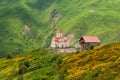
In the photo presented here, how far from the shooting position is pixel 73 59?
96938 millimetres

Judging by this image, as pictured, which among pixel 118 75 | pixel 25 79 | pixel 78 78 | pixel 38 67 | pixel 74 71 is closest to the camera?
pixel 118 75

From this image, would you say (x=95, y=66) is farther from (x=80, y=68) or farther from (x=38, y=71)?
(x=38, y=71)

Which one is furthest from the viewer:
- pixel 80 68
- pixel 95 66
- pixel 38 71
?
pixel 38 71

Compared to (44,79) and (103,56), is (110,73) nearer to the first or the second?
(103,56)

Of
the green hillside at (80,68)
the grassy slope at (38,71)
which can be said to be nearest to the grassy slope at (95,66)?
the green hillside at (80,68)

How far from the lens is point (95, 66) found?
78750mm

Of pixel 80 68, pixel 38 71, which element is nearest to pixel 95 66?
pixel 80 68

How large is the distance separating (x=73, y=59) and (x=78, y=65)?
9246 mm

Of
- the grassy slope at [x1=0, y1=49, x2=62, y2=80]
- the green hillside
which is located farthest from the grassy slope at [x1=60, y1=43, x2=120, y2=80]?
the grassy slope at [x1=0, y1=49, x2=62, y2=80]

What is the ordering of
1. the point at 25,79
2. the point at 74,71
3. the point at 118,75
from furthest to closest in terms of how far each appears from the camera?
1. the point at 25,79
2. the point at 74,71
3. the point at 118,75

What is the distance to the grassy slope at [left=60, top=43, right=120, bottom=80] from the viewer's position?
→ 70.1 m

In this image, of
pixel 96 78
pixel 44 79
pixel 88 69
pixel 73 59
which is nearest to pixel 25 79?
pixel 44 79

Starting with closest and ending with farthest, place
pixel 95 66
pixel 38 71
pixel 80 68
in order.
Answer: pixel 95 66, pixel 80 68, pixel 38 71

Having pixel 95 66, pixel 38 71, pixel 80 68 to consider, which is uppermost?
pixel 95 66
